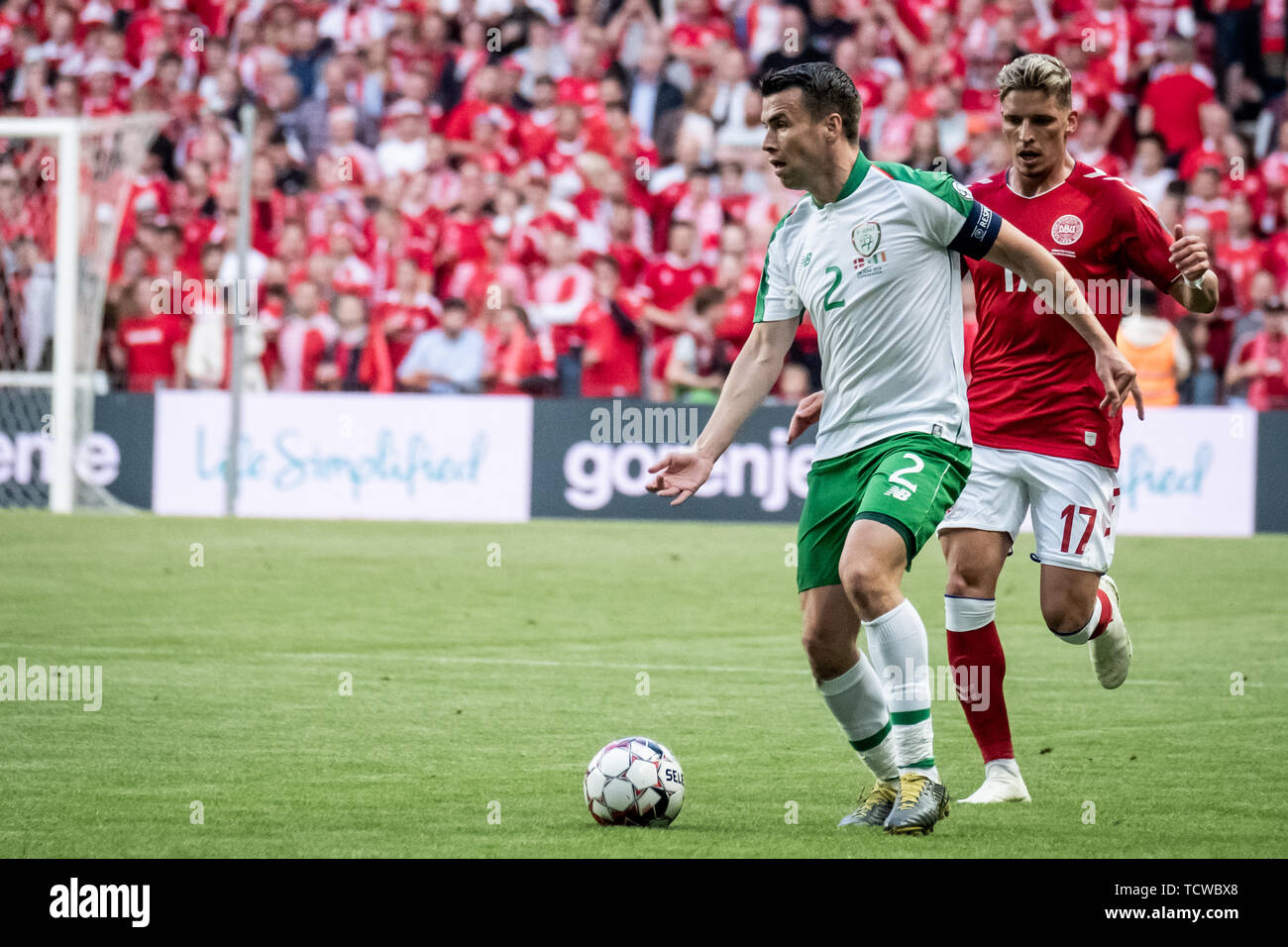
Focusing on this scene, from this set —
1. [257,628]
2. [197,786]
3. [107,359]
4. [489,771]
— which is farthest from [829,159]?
[107,359]

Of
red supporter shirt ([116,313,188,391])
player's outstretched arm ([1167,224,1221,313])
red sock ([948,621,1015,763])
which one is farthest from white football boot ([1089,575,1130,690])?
red supporter shirt ([116,313,188,391])

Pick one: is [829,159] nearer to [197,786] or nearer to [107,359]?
[197,786]

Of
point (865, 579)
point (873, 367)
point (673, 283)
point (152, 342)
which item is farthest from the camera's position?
point (152, 342)

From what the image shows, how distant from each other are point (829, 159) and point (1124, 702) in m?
3.70

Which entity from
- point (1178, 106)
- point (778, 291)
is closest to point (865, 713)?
point (778, 291)

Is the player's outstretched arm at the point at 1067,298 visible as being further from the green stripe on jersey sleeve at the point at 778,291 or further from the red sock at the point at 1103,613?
the red sock at the point at 1103,613

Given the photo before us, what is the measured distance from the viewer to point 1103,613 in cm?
682

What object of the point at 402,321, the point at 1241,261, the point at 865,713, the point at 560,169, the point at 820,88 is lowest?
the point at 865,713

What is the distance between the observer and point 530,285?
703 inches

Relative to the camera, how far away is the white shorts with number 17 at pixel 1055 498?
21.7ft

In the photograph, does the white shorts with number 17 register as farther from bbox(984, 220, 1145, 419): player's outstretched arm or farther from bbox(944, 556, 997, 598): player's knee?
bbox(984, 220, 1145, 419): player's outstretched arm

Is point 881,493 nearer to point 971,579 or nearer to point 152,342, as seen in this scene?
point 971,579

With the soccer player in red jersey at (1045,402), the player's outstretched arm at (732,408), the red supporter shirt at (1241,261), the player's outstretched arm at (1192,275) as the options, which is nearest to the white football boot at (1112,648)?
the soccer player in red jersey at (1045,402)

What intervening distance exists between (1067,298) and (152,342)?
13.3 meters
